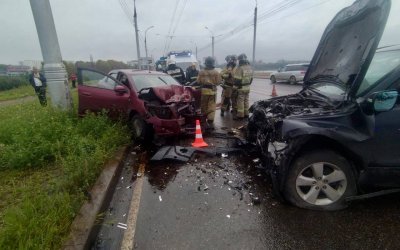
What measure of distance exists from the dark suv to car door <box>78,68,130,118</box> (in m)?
3.89

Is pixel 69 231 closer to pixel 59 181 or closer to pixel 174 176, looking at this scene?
pixel 59 181

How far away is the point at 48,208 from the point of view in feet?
9.62

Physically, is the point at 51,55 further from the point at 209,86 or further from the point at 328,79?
Answer: the point at 328,79

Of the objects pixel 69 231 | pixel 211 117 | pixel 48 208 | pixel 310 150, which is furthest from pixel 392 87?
pixel 211 117

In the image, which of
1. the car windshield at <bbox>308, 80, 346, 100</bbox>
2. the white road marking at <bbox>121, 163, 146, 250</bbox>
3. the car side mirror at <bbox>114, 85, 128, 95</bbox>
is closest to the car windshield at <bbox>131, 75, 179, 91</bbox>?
the car side mirror at <bbox>114, 85, 128, 95</bbox>

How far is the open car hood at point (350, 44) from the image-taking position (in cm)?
309

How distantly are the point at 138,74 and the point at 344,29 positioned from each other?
4.50m

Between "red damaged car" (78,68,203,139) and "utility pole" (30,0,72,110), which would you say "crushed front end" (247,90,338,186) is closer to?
"red damaged car" (78,68,203,139)

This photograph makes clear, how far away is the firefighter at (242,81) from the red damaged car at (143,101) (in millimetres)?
1888

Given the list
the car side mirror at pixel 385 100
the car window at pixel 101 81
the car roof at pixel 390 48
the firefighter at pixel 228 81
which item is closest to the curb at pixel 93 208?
the car window at pixel 101 81

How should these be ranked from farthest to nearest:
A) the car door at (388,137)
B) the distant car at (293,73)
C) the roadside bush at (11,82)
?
1. the roadside bush at (11,82)
2. the distant car at (293,73)
3. the car door at (388,137)

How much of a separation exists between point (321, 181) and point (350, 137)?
0.57 meters

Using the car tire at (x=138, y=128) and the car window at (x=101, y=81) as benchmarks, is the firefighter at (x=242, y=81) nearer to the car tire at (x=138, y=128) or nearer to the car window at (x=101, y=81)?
the car tire at (x=138, y=128)

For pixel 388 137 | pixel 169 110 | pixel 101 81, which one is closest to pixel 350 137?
pixel 388 137
